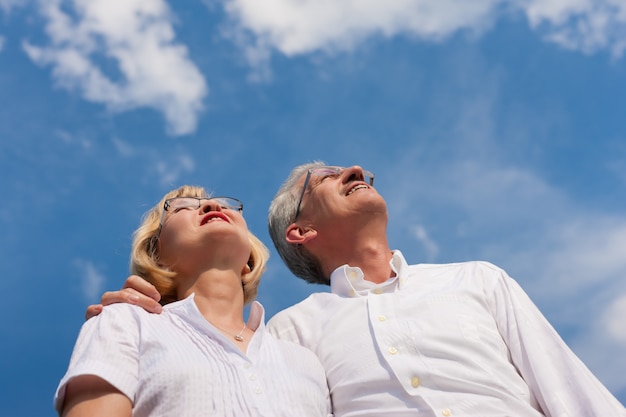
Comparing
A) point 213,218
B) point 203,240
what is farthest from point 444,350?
point 213,218

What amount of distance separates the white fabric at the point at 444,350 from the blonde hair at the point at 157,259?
48 cm

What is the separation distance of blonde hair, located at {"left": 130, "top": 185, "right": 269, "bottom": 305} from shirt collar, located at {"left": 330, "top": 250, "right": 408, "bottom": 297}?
68cm

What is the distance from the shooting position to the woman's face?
482cm

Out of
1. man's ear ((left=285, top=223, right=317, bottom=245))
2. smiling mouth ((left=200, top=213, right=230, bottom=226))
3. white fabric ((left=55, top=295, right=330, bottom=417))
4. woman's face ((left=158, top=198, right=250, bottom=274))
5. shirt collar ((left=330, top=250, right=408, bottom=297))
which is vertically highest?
man's ear ((left=285, top=223, right=317, bottom=245))

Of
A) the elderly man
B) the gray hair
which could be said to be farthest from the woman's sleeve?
the gray hair

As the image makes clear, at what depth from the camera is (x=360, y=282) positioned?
5.06 m

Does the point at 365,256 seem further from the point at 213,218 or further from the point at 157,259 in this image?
the point at 157,259

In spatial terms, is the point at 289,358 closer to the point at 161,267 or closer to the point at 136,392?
the point at 136,392

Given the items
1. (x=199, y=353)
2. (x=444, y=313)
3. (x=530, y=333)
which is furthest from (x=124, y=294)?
(x=530, y=333)

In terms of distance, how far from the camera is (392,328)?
4.30m

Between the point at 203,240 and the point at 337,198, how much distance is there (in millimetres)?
1642

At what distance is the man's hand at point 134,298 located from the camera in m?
4.01

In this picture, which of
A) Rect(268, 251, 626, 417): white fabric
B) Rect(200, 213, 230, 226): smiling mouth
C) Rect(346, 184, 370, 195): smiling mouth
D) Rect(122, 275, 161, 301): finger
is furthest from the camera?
Rect(346, 184, 370, 195): smiling mouth

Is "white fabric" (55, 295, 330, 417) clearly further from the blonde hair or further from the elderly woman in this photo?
the blonde hair
